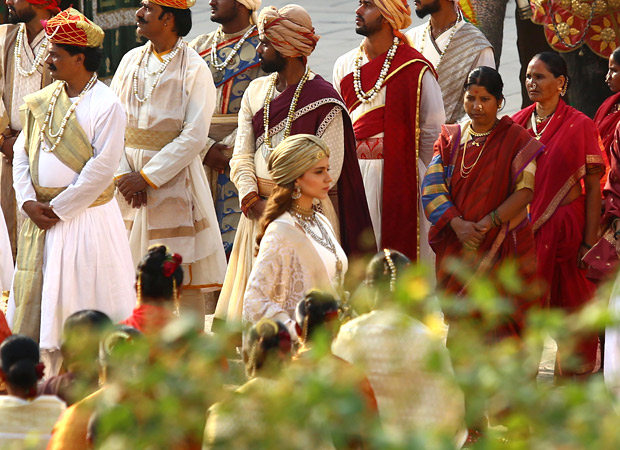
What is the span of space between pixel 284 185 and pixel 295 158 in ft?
0.36

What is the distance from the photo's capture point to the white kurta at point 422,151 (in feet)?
22.6

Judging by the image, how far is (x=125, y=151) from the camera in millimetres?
6902

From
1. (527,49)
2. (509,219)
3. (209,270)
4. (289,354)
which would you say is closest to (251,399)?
(289,354)

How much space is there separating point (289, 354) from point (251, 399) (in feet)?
4.43

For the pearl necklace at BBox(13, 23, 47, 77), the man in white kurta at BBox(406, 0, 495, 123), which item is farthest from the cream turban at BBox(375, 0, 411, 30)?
the pearl necklace at BBox(13, 23, 47, 77)

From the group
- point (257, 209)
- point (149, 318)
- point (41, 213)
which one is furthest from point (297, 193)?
point (41, 213)

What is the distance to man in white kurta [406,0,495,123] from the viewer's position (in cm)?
742

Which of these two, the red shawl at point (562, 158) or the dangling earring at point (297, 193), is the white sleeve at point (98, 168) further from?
the red shawl at point (562, 158)

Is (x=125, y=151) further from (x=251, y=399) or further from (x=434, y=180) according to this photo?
(x=251, y=399)

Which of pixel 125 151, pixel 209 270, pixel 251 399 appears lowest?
pixel 209 270

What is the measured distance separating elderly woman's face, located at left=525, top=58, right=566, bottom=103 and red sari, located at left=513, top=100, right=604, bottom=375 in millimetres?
92

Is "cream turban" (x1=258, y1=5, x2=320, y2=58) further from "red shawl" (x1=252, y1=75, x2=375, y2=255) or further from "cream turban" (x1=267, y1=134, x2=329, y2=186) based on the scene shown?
"cream turban" (x1=267, y1=134, x2=329, y2=186)

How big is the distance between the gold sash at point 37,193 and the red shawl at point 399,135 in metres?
1.54

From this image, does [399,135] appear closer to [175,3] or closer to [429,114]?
[429,114]
